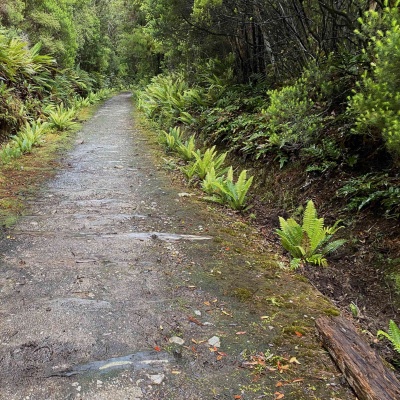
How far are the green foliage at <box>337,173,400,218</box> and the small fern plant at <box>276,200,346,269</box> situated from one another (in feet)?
1.22

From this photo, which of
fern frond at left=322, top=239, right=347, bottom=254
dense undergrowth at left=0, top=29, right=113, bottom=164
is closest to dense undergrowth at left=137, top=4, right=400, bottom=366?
fern frond at left=322, top=239, right=347, bottom=254

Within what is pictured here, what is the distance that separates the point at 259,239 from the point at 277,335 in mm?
1894

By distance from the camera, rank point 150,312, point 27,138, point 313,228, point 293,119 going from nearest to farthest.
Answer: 1. point 150,312
2. point 313,228
3. point 293,119
4. point 27,138

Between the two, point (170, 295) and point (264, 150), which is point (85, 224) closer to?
point (170, 295)

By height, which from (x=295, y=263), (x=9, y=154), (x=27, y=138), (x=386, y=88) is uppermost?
(x=386, y=88)

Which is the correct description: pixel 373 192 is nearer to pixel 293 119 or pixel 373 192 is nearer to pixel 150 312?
pixel 293 119

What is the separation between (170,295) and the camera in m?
2.91

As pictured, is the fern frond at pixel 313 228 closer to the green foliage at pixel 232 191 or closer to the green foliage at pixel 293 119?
the green foliage at pixel 232 191

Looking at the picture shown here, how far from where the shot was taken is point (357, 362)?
7.09 feet

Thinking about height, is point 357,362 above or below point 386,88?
below

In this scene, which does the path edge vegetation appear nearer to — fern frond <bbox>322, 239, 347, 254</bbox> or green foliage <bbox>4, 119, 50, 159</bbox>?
green foliage <bbox>4, 119, 50, 159</bbox>

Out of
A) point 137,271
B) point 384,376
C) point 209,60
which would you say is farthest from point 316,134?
point 209,60

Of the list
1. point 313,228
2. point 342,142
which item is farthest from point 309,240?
point 342,142

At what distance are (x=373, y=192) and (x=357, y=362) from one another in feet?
7.12
